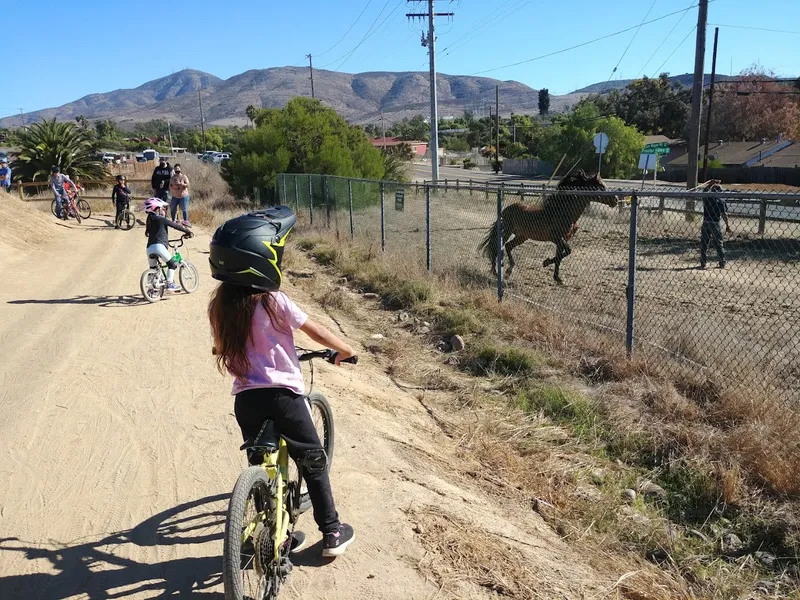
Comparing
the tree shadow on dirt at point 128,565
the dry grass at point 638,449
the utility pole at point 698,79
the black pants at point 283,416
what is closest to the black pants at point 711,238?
the dry grass at point 638,449

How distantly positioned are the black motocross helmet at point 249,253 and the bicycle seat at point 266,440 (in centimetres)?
64

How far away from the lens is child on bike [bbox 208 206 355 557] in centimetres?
295

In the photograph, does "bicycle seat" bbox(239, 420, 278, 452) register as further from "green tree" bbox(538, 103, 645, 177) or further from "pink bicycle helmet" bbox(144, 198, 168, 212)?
"green tree" bbox(538, 103, 645, 177)

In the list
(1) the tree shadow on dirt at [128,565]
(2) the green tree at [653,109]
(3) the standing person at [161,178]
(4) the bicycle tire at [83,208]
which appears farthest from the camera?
(2) the green tree at [653,109]

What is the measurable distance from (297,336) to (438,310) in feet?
7.04

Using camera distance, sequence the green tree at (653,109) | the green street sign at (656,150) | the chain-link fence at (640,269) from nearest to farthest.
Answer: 1. the chain-link fence at (640,269)
2. the green street sign at (656,150)
3. the green tree at (653,109)

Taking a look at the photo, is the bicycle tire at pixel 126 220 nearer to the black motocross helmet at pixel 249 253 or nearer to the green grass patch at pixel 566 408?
the green grass patch at pixel 566 408

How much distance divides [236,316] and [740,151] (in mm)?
68455

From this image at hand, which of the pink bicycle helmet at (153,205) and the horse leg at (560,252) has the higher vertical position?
the pink bicycle helmet at (153,205)

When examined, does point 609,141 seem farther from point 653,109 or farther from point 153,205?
point 153,205

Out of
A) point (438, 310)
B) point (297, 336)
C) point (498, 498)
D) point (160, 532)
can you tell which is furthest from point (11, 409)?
point (438, 310)

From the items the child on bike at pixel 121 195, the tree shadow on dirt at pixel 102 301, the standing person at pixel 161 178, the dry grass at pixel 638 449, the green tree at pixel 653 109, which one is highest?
the green tree at pixel 653 109

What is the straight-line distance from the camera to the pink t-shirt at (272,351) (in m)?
3.11

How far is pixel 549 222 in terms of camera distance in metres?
11.1
